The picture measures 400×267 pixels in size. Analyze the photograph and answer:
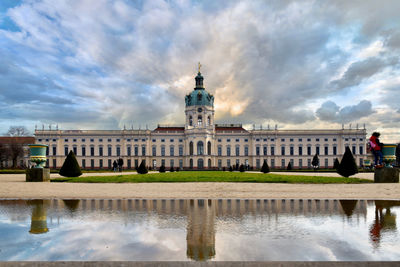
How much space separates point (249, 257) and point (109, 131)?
73.9 m

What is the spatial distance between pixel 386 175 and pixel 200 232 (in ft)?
72.4

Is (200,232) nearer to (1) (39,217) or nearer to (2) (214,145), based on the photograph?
(1) (39,217)

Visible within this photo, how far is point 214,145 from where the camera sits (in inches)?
2948

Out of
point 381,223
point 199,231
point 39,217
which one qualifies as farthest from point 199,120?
point 199,231

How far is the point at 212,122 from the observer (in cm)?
7594

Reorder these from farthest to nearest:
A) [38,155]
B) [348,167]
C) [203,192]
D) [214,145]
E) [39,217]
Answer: [214,145], [348,167], [38,155], [203,192], [39,217]

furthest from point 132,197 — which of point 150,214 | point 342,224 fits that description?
point 342,224

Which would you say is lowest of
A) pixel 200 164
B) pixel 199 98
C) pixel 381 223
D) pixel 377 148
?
pixel 200 164

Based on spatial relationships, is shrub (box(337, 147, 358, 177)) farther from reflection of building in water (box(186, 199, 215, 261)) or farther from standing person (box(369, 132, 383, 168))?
reflection of building in water (box(186, 199, 215, 261))

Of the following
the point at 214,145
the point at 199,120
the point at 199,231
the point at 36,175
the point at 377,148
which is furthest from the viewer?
the point at 199,120

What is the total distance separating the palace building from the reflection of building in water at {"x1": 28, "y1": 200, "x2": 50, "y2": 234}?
62.6 m

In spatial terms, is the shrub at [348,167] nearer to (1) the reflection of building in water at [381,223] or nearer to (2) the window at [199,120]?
(1) the reflection of building in water at [381,223]

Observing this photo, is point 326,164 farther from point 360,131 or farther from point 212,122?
point 212,122

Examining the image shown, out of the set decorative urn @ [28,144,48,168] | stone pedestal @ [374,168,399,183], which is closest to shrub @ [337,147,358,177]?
stone pedestal @ [374,168,399,183]
